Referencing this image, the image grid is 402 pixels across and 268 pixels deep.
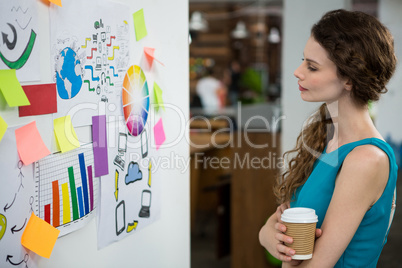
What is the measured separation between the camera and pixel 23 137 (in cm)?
108

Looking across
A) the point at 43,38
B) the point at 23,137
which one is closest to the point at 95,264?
the point at 23,137

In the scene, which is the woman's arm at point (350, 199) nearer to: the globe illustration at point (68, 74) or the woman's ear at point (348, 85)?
the woman's ear at point (348, 85)

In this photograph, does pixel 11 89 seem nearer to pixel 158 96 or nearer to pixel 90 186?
pixel 90 186

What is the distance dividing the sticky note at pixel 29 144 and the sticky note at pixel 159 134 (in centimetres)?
66

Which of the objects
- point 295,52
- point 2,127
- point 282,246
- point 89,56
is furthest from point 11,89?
point 295,52

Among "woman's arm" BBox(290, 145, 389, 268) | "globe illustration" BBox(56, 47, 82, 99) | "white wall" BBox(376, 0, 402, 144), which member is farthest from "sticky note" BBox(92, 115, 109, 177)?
"white wall" BBox(376, 0, 402, 144)

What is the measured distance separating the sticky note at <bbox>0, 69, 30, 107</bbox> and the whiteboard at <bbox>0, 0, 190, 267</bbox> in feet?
0.83

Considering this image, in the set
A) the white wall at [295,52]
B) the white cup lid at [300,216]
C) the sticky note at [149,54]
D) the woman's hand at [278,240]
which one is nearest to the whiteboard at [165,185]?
the sticky note at [149,54]

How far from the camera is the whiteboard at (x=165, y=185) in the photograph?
1335 millimetres

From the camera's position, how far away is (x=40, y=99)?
1.12 m

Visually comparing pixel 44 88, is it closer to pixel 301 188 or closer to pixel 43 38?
pixel 43 38

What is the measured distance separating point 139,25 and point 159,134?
1.38 ft

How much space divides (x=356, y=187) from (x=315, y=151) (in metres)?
0.34

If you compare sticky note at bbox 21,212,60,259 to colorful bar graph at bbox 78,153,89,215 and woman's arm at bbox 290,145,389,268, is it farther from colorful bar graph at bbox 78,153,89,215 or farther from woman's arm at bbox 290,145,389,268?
woman's arm at bbox 290,145,389,268
